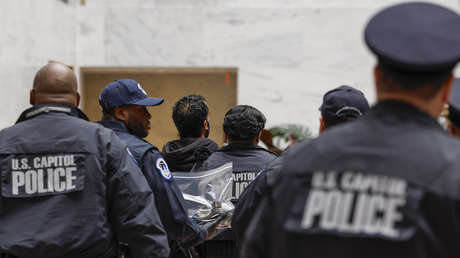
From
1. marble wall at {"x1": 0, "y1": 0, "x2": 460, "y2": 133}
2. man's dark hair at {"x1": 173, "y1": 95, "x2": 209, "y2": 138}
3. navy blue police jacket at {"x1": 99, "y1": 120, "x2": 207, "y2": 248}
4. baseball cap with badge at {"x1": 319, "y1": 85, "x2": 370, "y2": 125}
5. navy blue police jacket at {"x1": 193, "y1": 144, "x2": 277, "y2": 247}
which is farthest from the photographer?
marble wall at {"x1": 0, "y1": 0, "x2": 460, "y2": 133}

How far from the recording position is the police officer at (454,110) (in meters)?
2.14

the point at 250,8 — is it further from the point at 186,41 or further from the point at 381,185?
the point at 381,185

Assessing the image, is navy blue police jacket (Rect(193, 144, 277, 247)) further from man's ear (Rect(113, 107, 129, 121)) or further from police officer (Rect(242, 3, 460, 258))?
police officer (Rect(242, 3, 460, 258))

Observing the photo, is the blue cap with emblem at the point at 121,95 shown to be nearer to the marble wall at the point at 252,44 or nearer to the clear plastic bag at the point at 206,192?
the clear plastic bag at the point at 206,192

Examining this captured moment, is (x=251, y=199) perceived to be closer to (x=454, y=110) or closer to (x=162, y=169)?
(x=162, y=169)

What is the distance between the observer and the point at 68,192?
2.97m

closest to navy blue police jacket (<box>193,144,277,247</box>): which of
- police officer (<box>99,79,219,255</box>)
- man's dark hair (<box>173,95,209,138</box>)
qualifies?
Answer: man's dark hair (<box>173,95,209,138</box>)

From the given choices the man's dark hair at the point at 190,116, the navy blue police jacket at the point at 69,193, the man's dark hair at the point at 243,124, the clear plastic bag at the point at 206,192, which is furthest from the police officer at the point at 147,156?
the man's dark hair at the point at 243,124

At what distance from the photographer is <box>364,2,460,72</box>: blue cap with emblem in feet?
5.47

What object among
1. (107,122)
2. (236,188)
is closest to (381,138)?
(107,122)

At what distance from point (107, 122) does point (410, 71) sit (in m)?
2.38

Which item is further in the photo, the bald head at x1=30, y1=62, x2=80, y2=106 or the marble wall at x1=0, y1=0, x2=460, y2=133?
the marble wall at x1=0, y1=0, x2=460, y2=133

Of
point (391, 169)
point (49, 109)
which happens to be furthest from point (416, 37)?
point (49, 109)

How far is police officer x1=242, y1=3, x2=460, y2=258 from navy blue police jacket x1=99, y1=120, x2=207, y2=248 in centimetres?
177
